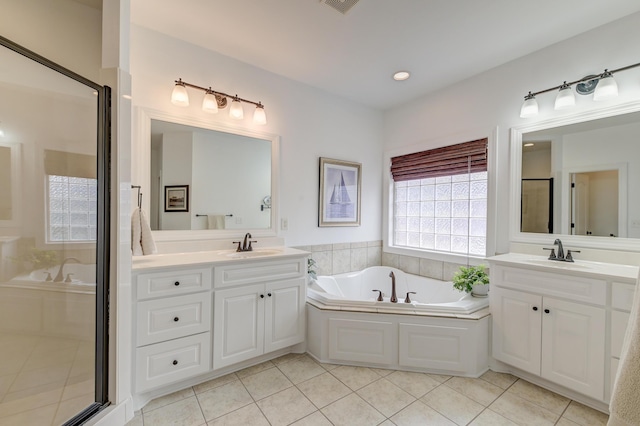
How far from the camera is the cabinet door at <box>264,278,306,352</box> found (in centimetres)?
215

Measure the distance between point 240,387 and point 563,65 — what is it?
3.56 meters

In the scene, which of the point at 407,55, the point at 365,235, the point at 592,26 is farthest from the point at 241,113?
the point at 592,26

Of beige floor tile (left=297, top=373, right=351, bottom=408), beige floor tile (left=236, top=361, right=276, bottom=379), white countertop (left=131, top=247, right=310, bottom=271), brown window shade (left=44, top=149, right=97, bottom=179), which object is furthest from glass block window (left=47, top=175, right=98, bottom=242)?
beige floor tile (left=297, top=373, right=351, bottom=408)

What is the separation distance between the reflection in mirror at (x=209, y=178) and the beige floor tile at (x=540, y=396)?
239 cm

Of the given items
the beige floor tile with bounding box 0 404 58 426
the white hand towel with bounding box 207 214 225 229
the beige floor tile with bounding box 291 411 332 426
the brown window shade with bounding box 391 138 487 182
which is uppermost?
the brown window shade with bounding box 391 138 487 182

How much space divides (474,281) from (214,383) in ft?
7.62

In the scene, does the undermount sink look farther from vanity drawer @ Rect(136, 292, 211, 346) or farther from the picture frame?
the picture frame

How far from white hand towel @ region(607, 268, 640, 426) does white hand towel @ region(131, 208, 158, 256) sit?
2.25 m

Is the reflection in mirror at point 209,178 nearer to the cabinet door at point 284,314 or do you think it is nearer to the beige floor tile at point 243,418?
the cabinet door at point 284,314

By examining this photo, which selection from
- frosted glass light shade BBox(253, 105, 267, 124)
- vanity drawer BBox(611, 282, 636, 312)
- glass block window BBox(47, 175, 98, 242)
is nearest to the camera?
glass block window BBox(47, 175, 98, 242)

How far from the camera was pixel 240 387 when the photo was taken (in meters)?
1.89

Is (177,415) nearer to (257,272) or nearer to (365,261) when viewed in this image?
(257,272)

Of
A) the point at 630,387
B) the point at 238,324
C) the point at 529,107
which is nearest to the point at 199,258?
the point at 238,324

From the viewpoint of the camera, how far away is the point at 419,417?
162 cm
